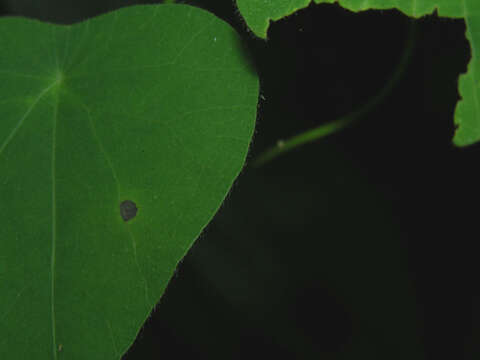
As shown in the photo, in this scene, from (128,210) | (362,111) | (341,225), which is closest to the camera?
(128,210)

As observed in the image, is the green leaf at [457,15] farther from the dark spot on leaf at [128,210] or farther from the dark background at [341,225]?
the dark background at [341,225]

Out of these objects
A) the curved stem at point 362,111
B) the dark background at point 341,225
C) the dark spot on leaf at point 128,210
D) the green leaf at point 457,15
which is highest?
the green leaf at point 457,15

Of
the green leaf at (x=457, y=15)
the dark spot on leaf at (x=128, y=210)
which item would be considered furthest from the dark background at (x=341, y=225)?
the dark spot on leaf at (x=128, y=210)

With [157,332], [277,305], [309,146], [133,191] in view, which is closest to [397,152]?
[309,146]

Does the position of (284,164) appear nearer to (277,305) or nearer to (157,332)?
(277,305)

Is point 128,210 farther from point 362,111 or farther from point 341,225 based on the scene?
point 341,225

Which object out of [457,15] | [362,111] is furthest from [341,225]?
[457,15]
